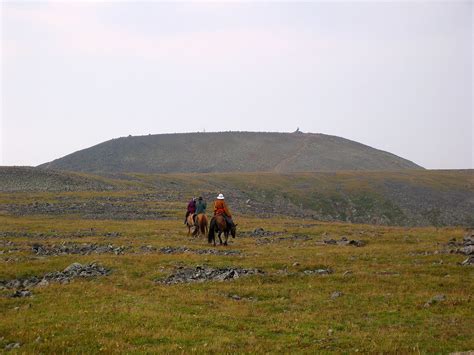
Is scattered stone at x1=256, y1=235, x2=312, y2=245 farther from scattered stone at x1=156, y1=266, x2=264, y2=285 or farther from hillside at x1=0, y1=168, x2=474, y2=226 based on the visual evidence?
hillside at x1=0, y1=168, x2=474, y2=226

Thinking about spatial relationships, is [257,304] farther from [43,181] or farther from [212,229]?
[43,181]

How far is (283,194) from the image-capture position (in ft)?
296

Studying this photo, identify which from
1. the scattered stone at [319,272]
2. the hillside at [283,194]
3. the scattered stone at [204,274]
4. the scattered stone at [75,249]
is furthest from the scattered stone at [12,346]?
the hillside at [283,194]

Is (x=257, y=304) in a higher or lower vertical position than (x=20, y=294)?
lower

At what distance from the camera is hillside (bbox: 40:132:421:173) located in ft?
518

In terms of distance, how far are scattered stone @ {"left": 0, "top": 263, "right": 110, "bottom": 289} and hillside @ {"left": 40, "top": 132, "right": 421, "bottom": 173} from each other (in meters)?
131

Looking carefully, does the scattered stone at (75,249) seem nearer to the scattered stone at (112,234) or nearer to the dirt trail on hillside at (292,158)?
the scattered stone at (112,234)

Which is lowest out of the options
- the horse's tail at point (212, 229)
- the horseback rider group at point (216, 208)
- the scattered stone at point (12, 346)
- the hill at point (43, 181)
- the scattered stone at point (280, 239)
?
the scattered stone at point (12, 346)

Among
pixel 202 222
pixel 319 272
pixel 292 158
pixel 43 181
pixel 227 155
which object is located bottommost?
pixel 319 272

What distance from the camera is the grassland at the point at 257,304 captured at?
1349 cm

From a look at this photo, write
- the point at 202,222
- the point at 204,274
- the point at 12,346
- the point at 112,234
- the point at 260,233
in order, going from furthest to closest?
the point at 260,233 → the point at 112,234 → the point at 202,222 → the point at 204,274 → the point at 12,346

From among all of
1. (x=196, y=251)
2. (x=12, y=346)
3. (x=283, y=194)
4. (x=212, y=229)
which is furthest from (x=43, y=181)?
(x=12, y=346)

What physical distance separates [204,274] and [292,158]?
146 meters

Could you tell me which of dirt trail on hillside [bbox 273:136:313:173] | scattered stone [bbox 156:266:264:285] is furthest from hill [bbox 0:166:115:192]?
dirt trail on hillside [bbox 273:136:313:173]
